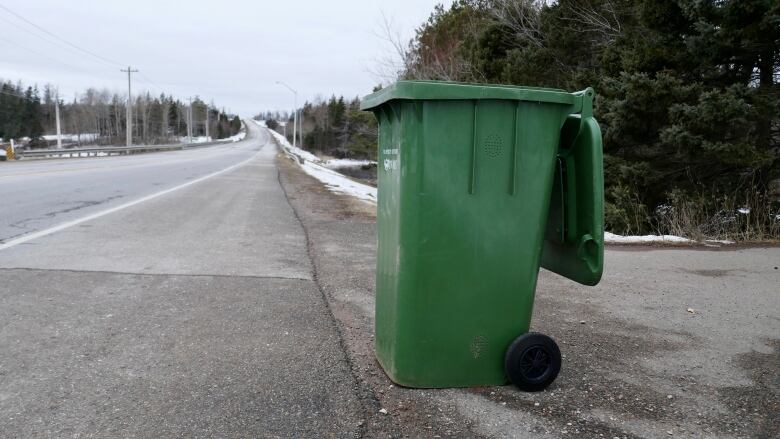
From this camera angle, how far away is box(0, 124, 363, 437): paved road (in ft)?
8.54

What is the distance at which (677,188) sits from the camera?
10117 millimetres

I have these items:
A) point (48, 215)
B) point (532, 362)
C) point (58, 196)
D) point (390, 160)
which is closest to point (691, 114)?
point (532, 362)

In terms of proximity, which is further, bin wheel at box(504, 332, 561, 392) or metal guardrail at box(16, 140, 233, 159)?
metal guardrail at box(16, 140, 233, 159)

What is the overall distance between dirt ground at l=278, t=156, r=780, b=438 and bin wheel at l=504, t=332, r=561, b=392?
0.07 m

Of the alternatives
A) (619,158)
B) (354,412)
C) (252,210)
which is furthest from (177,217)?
(619,158)

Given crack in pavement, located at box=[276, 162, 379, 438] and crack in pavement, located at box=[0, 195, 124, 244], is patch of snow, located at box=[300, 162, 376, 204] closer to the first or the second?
crack in pavement, located at box=[0, 195, 124, 244]

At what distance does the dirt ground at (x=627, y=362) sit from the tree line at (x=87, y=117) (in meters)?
80.9

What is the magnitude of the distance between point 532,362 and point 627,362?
0.85 meters

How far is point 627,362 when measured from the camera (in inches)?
135

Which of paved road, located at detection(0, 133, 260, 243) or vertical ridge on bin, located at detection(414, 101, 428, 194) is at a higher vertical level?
vertical ridge on bin, located at detection(414, 101, 428, 194)

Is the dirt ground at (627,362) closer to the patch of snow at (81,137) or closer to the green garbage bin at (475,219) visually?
the green garbage bin at (475,219)

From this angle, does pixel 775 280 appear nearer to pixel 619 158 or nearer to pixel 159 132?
pixel 619 158

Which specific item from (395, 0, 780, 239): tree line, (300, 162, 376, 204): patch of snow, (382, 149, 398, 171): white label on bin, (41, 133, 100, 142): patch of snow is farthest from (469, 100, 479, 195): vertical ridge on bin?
(41, 133, 100, 142): patch of snow

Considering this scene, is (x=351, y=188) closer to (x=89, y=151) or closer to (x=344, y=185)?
(x=344, y=185)
